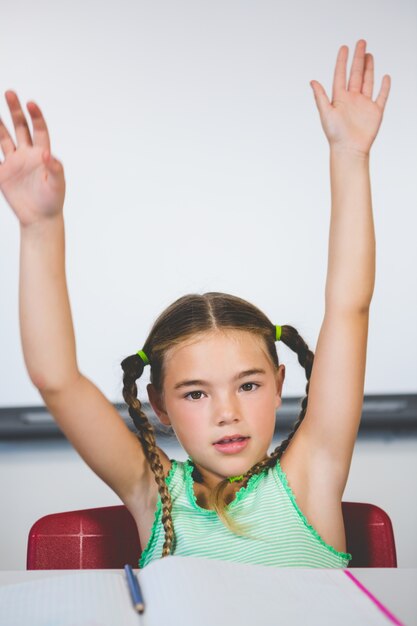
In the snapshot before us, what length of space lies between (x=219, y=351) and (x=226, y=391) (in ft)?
0.21

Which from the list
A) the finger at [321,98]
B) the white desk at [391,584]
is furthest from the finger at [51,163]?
the white desk at [391,584]

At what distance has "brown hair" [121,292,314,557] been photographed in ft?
3.57

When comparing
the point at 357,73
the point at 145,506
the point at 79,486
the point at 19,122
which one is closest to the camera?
the point at 19,122

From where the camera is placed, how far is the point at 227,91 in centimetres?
212

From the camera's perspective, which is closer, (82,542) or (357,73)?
(357,73)

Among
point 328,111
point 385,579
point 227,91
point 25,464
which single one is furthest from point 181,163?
point 385,579

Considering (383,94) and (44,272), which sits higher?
(383,94)

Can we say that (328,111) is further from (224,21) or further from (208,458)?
(224,21)

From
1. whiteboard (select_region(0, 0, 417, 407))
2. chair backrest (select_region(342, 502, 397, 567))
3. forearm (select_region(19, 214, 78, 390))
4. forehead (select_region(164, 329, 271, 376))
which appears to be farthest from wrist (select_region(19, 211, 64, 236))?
whiteboard (select_region(0, 0, 417, 407))

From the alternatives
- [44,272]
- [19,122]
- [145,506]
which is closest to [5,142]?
[19,122]

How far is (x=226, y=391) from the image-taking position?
1.04 meters

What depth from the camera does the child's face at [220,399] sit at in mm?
1025

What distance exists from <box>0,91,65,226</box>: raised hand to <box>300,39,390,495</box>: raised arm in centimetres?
32

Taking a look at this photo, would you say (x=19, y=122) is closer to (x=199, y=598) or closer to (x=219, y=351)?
(x=219, y=351)
